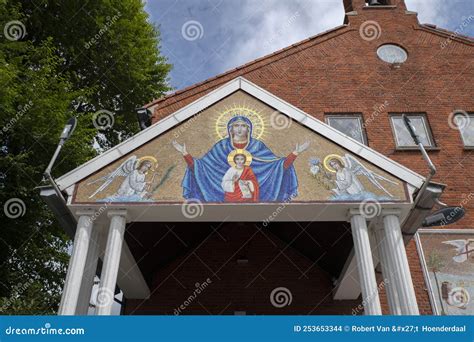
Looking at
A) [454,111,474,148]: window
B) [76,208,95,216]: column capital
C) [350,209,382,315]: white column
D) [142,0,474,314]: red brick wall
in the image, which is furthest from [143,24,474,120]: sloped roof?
[350,209,382,315]: white column

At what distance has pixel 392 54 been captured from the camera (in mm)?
16578

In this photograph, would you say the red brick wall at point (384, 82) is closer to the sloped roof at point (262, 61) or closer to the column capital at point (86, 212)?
the sloped roof at point (262, 61)

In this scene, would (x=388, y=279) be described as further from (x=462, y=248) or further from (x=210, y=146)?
(x=462, y=248)

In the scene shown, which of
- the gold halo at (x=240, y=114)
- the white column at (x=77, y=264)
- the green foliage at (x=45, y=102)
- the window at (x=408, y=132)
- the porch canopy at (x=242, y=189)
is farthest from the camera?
the window at (x=408, y=132)

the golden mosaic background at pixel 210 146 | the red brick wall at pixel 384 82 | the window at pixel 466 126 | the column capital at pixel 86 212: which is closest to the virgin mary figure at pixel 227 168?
the golden mosaic background at pixel 210 146

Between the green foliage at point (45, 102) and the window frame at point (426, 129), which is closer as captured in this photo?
the green foliage at point (45, 102)

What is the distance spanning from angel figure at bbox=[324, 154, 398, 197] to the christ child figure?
60.6 inches

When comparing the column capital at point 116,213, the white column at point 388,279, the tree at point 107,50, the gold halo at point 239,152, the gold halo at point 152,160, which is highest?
the tree at point 107,50

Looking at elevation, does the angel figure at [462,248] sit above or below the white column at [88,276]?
above

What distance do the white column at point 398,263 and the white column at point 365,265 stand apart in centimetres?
38

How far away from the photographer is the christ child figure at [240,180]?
897 centimetres

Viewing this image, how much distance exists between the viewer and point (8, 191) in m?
12.8

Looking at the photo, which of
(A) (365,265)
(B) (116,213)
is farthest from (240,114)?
(A) (365,265)

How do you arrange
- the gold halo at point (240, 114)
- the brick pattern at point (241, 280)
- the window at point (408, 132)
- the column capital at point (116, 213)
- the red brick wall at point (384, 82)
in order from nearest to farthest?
the column capital at point (116, 213) < the gold halo at point (240, 114) < the brick pattern at point (241, 280) < the red brick wall at point (384, 82) < the window at point (408, 132)
